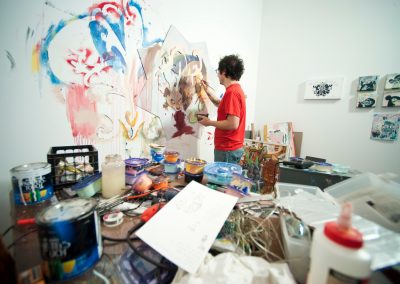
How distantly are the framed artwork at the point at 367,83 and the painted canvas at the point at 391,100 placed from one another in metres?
0.13

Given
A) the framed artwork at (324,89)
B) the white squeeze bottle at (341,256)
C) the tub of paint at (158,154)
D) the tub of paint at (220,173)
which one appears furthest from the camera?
the framed artwork at (324,89)

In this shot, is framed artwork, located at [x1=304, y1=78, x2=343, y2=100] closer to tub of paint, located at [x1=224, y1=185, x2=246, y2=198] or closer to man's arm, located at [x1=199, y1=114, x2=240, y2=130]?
man's arm, located at [x1=199, y1=114, x2=240, y2=130]

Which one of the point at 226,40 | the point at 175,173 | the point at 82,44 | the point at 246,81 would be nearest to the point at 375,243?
the point at 175,173

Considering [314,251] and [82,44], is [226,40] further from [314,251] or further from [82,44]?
[314,251]

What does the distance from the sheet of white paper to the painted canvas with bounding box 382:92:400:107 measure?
83.7 inches

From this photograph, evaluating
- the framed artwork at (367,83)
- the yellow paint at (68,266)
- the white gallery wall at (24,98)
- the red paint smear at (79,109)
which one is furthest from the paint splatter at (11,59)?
the framed artwork at (367,83)

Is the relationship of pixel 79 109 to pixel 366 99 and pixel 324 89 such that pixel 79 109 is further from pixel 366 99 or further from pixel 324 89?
pixel 366 99

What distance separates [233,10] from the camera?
6.63ft

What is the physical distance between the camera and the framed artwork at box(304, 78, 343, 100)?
6.59 ft

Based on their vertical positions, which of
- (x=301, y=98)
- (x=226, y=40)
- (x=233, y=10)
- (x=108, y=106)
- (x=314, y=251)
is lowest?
(x=314, y=251)

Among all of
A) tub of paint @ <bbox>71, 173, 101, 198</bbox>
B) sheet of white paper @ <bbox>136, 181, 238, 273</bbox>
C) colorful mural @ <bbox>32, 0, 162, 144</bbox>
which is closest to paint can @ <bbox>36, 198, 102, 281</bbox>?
sheet of white paper @ <bbox>136, 181, 238, 273</bbox>

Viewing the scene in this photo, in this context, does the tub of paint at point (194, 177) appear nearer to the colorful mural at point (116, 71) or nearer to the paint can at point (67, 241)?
the paint can at point (67, 241)

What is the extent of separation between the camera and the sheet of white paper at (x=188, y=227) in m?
0.45

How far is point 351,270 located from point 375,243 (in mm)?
211
